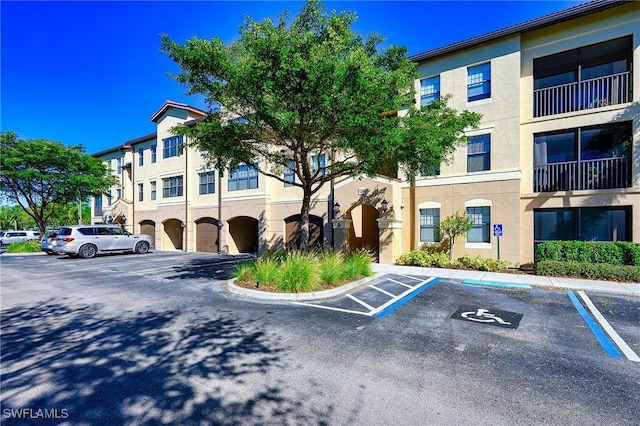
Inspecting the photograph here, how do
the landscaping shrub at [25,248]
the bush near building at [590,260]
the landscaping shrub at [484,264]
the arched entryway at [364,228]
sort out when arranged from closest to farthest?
the bush near building at [590,260]
the landscaping shrub at [484,264]
the arched entryway at [364,228]
the landscaping shrub at [25,248]

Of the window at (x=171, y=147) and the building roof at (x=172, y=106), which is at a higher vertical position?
the building roof at (x=172, y=106)

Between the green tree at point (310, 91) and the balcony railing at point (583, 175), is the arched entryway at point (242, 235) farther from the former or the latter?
the balcony railing at point (583, 175)

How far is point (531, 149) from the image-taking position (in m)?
13.6

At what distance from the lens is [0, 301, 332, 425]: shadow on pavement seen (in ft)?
10.8

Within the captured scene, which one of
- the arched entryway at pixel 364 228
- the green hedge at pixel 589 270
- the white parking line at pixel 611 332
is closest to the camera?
the white parking line at pixel 611 332

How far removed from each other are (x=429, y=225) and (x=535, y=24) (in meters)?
9.17

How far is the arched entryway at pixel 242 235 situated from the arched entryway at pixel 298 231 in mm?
3750

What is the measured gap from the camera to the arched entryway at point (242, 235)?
21883 millimetres

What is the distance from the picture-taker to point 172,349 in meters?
4.86

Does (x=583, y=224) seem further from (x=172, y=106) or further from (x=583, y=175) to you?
(x=172, y=106)

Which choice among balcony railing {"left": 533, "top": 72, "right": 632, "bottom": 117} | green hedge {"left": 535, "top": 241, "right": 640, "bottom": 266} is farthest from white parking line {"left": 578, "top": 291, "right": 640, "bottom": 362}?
balcony railing {"left": 533, "top": 72, "right": 632, "bottom": 117}

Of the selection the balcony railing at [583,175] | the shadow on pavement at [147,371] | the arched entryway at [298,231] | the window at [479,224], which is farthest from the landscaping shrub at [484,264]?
the shadow on pavement at [147,371]

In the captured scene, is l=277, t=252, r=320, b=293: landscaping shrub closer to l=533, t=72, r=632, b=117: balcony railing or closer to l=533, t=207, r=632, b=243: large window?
l=533, t=207, r=632, b=243: large window

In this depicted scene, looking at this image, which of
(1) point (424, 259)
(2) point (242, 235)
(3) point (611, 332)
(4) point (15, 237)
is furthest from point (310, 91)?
(4) point (15, 237)
